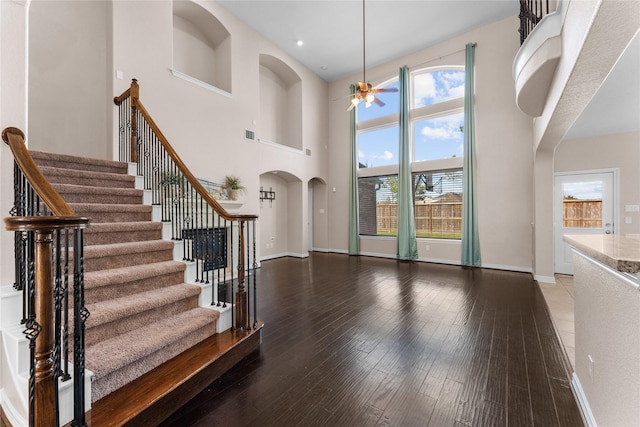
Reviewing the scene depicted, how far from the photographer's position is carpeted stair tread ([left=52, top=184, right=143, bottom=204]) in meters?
2.85

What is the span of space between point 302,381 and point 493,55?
738 cm

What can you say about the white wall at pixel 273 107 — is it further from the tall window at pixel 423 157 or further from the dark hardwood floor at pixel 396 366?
the dark hardwood floor at pixel 396 366

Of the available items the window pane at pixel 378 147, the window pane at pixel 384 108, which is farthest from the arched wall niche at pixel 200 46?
the window pane at pixel 378 147

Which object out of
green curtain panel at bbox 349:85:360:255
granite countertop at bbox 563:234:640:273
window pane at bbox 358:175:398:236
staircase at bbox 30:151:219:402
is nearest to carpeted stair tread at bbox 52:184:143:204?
staircase at bbox 30:151:219:402

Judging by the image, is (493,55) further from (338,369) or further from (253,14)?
(338,369)

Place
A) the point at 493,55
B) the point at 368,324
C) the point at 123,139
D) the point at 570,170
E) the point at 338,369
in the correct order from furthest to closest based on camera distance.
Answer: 1. the point at 493,55
2. the point at 570,170
3. the point at 123,139
4. the point at 368,324
5. the point at 338,369

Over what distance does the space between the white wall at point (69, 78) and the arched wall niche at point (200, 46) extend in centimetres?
136

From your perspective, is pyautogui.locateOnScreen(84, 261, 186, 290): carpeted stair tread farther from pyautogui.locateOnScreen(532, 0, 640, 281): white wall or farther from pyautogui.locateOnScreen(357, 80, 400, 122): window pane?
pyautogui.locateOnScreen(357, 80, 400, 122): window pane

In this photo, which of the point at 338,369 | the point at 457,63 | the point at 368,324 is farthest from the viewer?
the point at 457,63

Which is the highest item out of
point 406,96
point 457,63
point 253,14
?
point 253,14

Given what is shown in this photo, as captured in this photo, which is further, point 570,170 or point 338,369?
point 570,170

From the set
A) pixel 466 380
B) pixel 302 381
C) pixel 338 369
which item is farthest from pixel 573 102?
pixel 302 381

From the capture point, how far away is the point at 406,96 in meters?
7.33

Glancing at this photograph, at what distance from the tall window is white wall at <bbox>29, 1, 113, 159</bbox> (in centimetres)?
611
